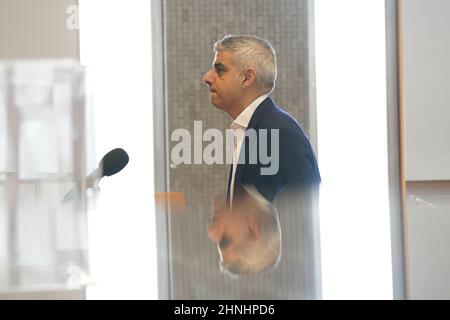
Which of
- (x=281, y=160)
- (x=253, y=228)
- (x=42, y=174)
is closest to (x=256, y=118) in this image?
(x=281, y=160)

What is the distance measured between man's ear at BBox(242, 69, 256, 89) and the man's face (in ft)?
0.10

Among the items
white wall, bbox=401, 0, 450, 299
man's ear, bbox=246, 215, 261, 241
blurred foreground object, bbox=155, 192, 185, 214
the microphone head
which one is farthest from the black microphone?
white wall, bbox=401, 0, 450, 299

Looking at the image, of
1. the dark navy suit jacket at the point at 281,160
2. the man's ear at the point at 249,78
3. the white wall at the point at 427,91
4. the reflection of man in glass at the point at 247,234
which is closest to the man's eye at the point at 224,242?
the reflection of man in glass at the point at 247,234

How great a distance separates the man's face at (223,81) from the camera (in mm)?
2037

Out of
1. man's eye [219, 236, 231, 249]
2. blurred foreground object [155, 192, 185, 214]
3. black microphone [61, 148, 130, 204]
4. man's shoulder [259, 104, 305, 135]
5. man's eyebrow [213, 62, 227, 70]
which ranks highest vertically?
man's eyebrow [213, 62, 227, 70]

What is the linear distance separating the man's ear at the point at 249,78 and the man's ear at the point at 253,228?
A: 39 cm

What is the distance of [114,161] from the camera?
6.73ft

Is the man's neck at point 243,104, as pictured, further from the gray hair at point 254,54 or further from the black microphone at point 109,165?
the black microphone at point 109,165

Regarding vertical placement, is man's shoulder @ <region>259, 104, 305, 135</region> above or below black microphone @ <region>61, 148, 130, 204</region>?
above

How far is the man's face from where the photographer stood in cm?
204

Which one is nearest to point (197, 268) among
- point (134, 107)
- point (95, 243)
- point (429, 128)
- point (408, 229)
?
point (95, 243)

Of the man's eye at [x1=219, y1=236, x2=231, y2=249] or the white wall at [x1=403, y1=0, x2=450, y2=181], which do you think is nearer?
the man's eye at [x1=219, y1=236, x2=231, y2=249]

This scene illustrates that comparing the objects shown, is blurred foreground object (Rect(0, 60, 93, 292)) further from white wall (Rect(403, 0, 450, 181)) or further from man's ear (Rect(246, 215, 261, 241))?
white wall (Rect(403, 0, 450, 181))
